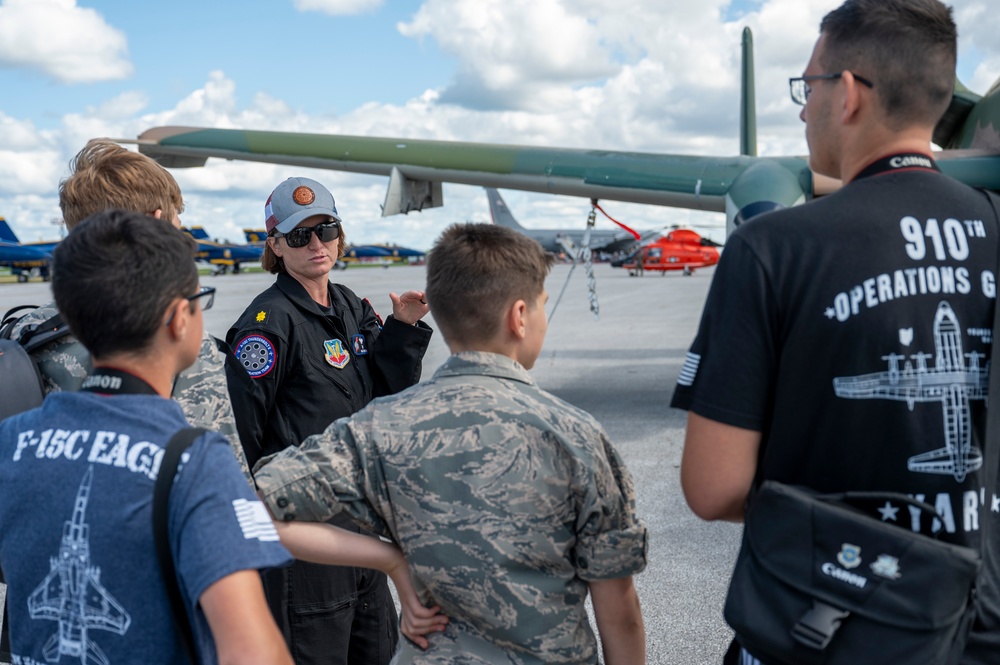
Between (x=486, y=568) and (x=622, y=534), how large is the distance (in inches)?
11.9

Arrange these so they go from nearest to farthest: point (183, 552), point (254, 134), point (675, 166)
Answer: point (183, 552) → point (675, 166) → point (254, 134)

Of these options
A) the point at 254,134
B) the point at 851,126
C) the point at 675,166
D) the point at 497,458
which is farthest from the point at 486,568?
the point at 254,134

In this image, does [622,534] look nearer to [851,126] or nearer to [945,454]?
[945,454]

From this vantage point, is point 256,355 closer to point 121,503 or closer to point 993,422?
point 121,503

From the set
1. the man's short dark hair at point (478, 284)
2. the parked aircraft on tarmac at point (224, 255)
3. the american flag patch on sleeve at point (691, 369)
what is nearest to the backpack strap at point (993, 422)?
the american flag patch on sleeve at point (691, 369)

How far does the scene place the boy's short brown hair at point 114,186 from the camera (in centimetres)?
216

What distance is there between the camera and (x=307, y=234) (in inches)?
122

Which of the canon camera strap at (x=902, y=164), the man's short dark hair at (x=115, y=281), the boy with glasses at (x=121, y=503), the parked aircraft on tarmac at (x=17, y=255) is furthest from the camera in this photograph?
the parked aircraft on tarmac at (x=17, y=255)

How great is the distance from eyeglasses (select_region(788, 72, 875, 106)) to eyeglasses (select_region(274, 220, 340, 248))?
6.07 feet

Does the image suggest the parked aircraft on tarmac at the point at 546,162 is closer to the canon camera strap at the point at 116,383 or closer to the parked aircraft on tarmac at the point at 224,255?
the canon camera strap at the point at 116,383

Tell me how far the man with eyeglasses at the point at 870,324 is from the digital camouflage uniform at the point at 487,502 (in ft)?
0.78

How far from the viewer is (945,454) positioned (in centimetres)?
154

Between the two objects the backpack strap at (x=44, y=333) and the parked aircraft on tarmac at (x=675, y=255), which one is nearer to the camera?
the backpack strap at (x=44, y=333)

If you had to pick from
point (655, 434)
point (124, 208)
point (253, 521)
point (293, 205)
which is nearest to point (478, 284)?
point (253, 521)
